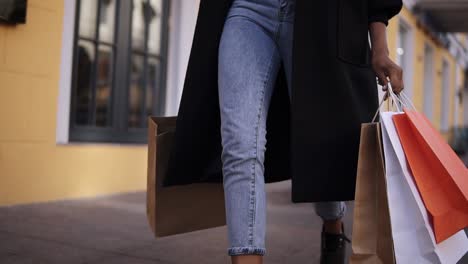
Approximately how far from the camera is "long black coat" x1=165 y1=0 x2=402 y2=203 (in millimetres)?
1549

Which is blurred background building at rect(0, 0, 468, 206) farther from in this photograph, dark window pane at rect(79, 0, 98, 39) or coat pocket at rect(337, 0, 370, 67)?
coat pocket at rect(337, 0, 370, 67)

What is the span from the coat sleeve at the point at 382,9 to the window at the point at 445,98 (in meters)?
15.5

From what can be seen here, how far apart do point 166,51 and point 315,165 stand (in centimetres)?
401

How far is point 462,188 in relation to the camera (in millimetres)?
1277

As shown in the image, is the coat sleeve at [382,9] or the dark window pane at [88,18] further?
the dark window pane at [88,18]

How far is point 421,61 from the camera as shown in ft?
41.7

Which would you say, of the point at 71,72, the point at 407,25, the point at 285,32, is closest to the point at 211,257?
the point at 285,32

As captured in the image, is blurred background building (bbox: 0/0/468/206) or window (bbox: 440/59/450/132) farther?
window (bbox: 440/59/450/132)

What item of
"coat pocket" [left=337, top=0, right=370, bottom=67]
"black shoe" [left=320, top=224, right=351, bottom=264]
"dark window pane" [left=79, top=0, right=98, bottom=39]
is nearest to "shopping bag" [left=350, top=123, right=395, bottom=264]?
"coat pocket" [left=337, top=0, right=370, bottom=67]

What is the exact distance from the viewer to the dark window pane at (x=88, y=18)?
4.38m

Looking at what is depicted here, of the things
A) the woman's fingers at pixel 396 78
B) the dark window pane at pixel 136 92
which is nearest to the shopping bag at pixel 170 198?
the woman's fingers at pixel 396 78

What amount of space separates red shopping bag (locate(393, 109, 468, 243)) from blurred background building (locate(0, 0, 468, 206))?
2.90m

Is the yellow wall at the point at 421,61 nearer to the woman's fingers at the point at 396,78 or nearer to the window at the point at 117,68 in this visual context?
the window at the point at 117,68

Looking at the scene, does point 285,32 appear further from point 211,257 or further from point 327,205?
point 211,257
